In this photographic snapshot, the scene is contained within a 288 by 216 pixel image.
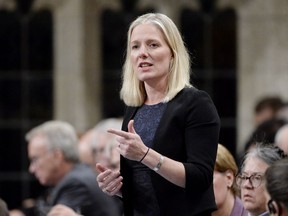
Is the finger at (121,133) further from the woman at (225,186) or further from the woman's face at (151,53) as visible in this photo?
the woman at (225,186)

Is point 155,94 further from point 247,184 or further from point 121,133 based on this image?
point 247,184

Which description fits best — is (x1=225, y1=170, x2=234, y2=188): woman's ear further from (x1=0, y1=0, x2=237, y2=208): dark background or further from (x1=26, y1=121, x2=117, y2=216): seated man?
(x1=0, y1=0, x2=237, y2=208): dark background

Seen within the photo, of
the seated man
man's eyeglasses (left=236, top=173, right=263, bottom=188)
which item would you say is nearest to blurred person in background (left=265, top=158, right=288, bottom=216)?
man's eyeglasses (left=236, top=173, right=263, bottom=188)

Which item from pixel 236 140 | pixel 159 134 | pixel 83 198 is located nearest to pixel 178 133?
pixel 159 134

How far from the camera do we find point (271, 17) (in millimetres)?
16219

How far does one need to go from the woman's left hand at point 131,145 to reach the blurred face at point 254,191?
45.9 inches

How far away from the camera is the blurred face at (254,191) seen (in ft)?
22.5

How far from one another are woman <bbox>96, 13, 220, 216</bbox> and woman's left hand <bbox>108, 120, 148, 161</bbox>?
106mm

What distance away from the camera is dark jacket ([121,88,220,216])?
239 inches

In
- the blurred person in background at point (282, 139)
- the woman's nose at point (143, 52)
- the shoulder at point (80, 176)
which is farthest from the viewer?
the shoulder at point (80, 176)

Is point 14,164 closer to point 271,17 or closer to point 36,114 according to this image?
point 36,114

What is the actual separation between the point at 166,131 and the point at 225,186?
5.09ft

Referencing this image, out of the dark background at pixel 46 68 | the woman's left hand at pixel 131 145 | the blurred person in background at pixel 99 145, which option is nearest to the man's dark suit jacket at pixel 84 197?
the blurred person in background at pixel 99 145

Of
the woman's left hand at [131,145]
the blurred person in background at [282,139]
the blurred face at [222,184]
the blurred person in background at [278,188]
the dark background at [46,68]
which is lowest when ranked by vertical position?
the dark background at [46,68]
